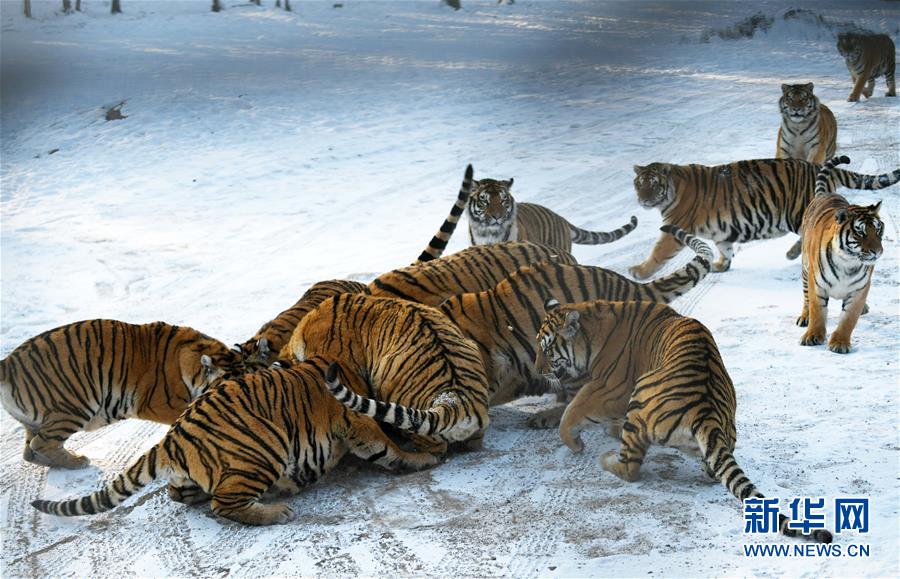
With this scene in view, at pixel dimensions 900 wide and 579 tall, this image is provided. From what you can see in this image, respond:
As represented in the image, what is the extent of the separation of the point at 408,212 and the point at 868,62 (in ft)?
22.6

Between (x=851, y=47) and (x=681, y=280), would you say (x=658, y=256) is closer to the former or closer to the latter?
(x=681, y=280)

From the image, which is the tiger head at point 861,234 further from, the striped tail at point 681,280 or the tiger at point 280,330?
the tiger at point 280,330

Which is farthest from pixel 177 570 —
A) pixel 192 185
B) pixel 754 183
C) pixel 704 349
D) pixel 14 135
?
pixel 14 135

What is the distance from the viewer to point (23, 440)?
5449mm

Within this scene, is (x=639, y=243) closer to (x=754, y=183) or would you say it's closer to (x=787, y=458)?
(x=754, y=183)

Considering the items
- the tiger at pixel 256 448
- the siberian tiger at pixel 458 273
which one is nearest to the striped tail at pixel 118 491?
the tiger at pixel 256 448

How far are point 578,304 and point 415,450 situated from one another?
989 millimetres

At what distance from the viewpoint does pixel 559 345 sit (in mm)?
4828

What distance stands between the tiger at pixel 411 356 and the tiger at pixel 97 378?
48cm

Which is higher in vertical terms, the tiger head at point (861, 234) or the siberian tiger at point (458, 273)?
the tiger head at point (861, 234)

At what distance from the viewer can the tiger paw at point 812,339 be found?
5.86 m

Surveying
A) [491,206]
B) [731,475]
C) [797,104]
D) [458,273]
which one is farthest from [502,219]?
[797,104]

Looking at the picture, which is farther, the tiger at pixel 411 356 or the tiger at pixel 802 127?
the tiger at pixel 802 127

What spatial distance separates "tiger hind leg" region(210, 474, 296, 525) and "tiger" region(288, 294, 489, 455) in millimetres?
654
